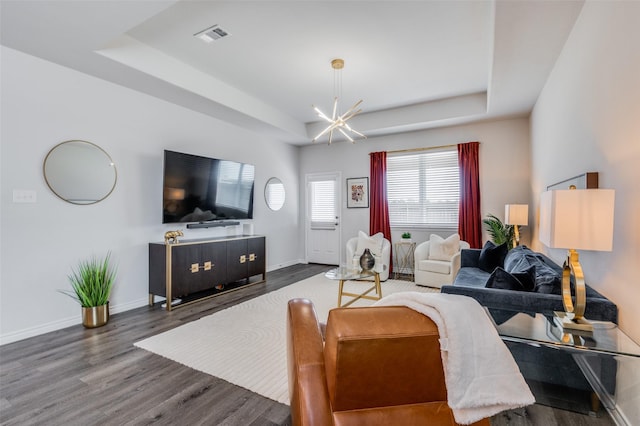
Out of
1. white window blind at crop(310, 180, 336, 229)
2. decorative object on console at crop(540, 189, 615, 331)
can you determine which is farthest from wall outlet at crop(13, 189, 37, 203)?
Answer: white window blind at crop(310, 180, 336, 229)

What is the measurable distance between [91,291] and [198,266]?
1.16 meters

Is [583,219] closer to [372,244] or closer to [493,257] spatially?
[493,257]

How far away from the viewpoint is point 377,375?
0.93 m

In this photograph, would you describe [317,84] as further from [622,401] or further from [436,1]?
[622,401]

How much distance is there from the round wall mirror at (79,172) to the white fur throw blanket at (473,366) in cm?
368

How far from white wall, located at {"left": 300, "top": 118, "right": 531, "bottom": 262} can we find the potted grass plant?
14.1 feet

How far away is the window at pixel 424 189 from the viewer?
17.9 ft

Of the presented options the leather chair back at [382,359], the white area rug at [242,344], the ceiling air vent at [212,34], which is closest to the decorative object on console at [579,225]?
the leather chair back at [382,359]

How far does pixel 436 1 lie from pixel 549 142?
1.97m

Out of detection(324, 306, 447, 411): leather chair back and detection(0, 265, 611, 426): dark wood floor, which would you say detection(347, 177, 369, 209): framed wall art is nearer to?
detection(0, 265, 611, 426): dark wood floor

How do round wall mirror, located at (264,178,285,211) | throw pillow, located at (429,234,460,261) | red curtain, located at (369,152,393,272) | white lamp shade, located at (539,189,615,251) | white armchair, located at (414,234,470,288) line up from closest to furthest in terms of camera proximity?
white lamp shade, located at (539,189,615,251) < white armchair, located at (414,234,470,288) < throw pillow, located at (429,234,460,261) < red curtain, located at (369,152,393,272) < round wall mirror, located at (264,178,285,211)

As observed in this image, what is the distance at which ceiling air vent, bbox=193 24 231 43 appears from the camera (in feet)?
9.79

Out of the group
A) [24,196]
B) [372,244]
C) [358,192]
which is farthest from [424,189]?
[24,196]

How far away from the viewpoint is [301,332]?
1213 mm
